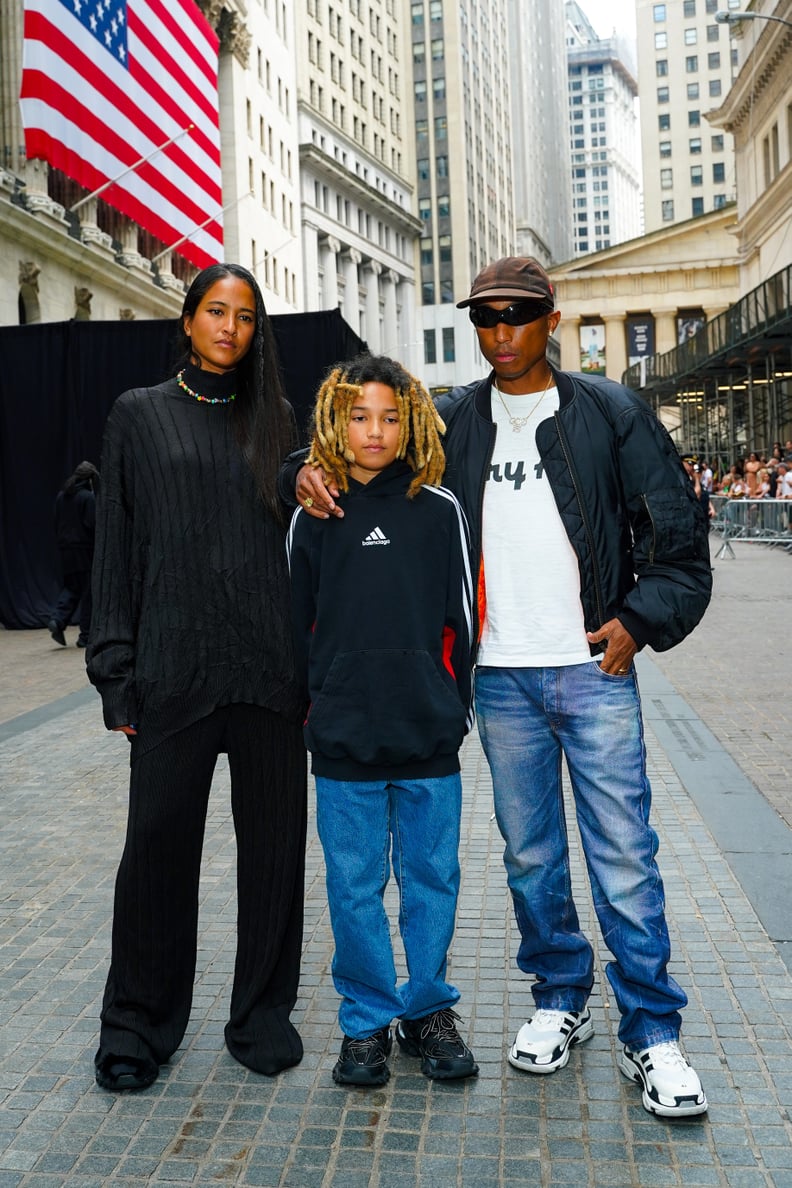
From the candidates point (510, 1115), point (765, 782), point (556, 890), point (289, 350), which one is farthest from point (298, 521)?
point (289, 350)

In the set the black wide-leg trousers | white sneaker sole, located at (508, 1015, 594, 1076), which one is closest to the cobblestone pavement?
white sneaker sole, located at (508, 1015, 594, 1076)

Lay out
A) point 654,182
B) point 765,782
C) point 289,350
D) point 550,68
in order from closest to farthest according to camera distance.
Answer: point 765,782 < point 289,350 < point 654,182 < point 550,68

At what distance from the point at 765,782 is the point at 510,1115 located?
394cm

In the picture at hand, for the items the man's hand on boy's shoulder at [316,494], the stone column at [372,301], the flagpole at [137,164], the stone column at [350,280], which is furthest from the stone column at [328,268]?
the man's hand on boy's shoulder at [316,494]

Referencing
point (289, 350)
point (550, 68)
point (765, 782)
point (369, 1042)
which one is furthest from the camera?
point (550, 68)

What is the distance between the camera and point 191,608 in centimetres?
331

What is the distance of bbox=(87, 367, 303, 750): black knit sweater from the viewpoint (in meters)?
3.30

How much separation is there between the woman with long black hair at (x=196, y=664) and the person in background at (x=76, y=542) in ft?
34.5

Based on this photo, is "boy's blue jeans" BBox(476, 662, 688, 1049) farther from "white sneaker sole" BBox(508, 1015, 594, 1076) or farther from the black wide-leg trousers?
the black wide-leg trousers

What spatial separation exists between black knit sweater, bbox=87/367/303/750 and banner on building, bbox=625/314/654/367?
67.9 m

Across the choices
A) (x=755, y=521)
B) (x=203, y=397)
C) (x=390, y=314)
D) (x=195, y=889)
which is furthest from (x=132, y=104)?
(x=390, y=314)

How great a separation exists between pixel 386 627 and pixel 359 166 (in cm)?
8730

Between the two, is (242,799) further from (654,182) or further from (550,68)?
(550,68)

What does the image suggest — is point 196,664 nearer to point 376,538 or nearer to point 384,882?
point 376,538
